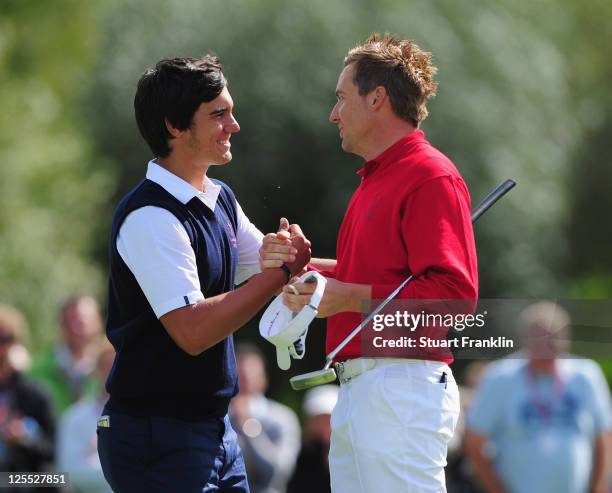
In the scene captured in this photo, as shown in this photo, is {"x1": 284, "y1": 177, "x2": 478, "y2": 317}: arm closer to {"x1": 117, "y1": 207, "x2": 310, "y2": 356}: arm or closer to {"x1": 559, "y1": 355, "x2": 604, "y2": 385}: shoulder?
{"x1": 117, "y1": 207, "x2": 310, "y2": 356}: arm

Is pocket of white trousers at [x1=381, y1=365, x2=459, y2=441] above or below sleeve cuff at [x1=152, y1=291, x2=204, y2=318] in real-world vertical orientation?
below

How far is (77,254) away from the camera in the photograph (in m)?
19.7

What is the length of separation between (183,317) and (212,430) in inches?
20.2

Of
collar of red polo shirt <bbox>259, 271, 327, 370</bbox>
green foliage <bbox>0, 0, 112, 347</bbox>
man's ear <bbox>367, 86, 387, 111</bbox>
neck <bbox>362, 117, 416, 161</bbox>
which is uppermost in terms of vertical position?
green foliage <bbox>0, 0, 112, 347</bbox>

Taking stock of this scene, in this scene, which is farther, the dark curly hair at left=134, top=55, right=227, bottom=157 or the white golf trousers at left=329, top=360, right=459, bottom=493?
the dark curly hair at left=134, top=55, right=227, bottom=157

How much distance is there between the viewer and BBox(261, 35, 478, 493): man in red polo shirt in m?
4.09

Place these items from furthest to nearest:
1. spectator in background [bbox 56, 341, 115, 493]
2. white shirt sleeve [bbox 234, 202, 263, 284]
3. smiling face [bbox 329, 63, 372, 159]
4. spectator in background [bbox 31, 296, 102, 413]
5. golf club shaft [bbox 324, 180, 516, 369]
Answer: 1. spectator in background [bbox 31, 296, 102, 413]
2. spectator in background [bbox 56, 341, 115, 493]
3. white shirt sleeve [bbox 234, 202, 263, 284]
4. smiling face [bbox 329, 63, 372, 159]
5. golf club shaft [bbox 324, 180, 516, 369]

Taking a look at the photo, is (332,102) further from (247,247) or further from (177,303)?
(177,303)

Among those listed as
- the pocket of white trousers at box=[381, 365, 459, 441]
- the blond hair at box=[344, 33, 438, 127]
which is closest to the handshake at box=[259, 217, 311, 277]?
the pocket of white trousers at box=[381, 365, 459, 441]

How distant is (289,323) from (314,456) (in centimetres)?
412

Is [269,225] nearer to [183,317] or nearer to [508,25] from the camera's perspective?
[183,317]

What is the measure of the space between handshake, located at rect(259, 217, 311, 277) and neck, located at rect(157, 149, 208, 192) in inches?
15.3

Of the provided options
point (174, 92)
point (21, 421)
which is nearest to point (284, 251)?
point (174, 92)

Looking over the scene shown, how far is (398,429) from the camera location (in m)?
4.13
